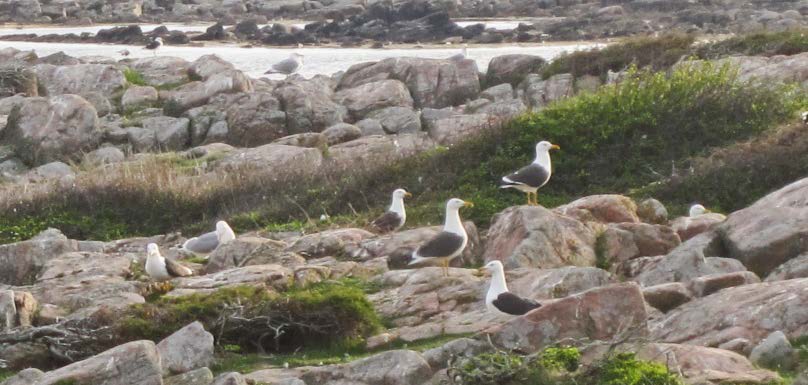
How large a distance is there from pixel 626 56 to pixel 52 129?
12.3m

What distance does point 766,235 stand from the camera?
1502 centimetres

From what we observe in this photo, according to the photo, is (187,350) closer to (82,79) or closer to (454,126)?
(454,126)

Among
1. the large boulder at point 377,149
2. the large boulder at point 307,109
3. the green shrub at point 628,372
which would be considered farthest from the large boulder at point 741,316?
the large boulder at point 307,109

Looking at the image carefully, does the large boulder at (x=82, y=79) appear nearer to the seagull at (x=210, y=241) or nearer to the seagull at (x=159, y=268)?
the seagull at (x=210, y=241)

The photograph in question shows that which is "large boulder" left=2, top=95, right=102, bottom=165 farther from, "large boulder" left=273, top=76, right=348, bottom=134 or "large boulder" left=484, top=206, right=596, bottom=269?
"large boulder" left=484, top=206, right=596, bottom=269

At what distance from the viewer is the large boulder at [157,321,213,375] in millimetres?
12408

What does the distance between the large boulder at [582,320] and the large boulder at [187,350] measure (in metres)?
2.49

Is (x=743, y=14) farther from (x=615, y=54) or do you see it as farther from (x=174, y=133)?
(x=174, y=133)

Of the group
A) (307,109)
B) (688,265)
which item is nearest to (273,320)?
(688,265)

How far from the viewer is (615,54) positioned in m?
32.7

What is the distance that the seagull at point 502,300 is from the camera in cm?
1272

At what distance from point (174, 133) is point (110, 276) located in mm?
14146

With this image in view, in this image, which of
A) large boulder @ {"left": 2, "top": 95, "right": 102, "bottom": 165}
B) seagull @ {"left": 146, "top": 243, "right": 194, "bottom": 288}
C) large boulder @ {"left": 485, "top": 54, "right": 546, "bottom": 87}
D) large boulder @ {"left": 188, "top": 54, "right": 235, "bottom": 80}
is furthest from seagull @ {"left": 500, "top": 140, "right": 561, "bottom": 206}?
large boulder @ {"left": 188, "top": 54, "right": 235, "bottom": 80}

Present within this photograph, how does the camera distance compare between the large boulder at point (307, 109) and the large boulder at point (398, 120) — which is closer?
the large boulder at point (398, 120)
